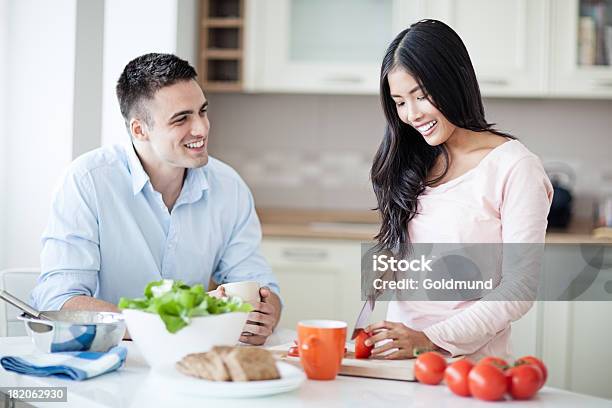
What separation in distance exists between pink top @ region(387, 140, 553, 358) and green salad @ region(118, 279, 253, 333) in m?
0.43

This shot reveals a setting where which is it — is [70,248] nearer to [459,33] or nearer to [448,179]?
[448,179]

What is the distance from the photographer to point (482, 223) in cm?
181

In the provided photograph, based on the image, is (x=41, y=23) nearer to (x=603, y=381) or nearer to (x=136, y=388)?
(x=136, y=388)

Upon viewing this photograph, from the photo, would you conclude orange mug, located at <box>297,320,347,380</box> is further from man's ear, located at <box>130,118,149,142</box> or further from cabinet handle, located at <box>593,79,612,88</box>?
cabinet handle, located at <box>593,79,612,88</box>

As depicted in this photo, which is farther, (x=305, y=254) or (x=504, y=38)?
(x=504, y=38)

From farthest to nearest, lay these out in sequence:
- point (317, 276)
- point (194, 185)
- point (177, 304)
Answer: point (317, 276), point (194, 185), point (177, 304)

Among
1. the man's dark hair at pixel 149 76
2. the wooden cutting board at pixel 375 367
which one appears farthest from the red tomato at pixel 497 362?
the man's dark hair at pixel 149 76

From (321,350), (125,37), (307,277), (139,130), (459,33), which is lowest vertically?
(307,277)

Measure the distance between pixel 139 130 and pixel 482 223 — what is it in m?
0.95

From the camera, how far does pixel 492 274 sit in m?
1.80

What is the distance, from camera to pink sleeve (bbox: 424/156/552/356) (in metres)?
1.63

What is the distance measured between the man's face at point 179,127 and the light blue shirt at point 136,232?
0.25 feet

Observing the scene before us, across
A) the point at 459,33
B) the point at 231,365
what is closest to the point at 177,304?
the point at 231,365

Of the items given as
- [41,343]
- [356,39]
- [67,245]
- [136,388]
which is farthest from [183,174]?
[356,39]
